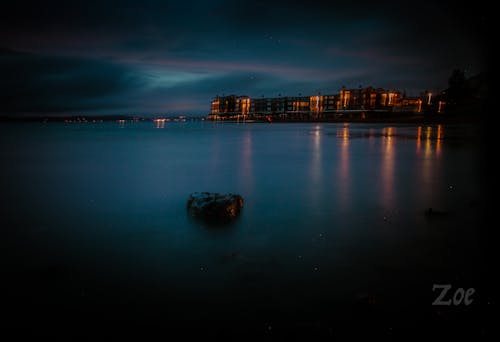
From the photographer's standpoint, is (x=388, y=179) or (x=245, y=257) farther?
(x=388, y=179)

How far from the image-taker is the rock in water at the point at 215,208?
707cm

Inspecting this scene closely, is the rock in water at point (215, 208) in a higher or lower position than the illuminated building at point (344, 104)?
lower

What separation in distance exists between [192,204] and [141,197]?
272 cm

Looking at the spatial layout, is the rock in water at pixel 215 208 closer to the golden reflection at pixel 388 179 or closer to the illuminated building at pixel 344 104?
the golden reflection at pixel 388 179

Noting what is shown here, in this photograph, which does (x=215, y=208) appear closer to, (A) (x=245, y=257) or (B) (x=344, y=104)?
(A) (x=245, y=257)

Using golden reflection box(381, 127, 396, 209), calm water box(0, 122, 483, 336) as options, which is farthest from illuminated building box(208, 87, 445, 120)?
calm water box(0, 122, 483, 336)

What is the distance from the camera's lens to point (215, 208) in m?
7.17

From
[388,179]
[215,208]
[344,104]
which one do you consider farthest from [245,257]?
[344,104]

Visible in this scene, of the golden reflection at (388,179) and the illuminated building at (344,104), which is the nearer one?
the golden reflection at (388,179)

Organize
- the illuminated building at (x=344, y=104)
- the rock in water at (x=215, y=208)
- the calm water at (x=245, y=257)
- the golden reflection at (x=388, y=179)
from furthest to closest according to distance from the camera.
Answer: the illuminated building at (x=344, y=104) → the golden reflection at (x=388, y=179) → the rock in water at (x=215, y=208) → the calm water at (x=245, y=257)

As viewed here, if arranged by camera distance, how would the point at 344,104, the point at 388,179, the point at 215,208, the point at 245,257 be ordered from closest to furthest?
the point at 245,257 < the point at 215,208 < the point at 388,179 < the point at 344,104

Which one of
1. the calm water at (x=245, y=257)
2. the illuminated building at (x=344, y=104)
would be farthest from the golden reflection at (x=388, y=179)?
the illuminated building at (x=344, y=104)

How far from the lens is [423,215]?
24.0ft

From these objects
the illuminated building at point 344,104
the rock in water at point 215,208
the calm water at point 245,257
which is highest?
the illuminated building at point 344,104
